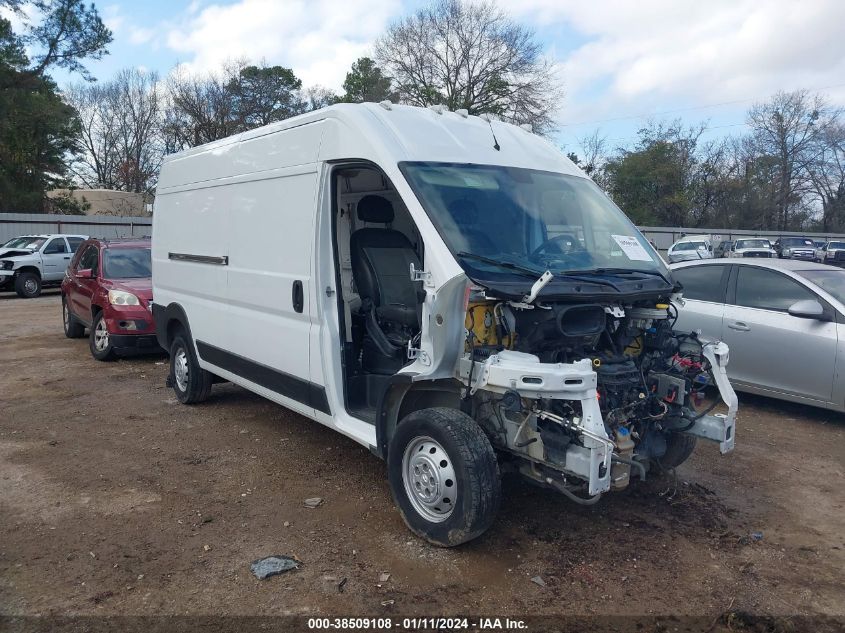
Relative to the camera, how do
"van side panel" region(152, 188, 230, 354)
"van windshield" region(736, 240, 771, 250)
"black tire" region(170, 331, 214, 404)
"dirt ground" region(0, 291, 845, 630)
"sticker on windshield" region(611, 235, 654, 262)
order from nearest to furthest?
"dirt ground" region(0, 291, 845, 630)
"sticker on windshield" region(611, 235, 654, 262)
"van side panel" region(152, 188, 230, 354)
"black tire" region(170, 331, 214, 404)
"van windshield" region(736, 240, 771, 250)

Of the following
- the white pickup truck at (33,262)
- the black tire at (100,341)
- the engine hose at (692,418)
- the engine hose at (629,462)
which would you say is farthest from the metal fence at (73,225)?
the engine hose at (629,462)

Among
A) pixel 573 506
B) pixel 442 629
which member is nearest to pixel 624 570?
pixel 573 506

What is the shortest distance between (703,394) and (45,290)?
22340 millimetres

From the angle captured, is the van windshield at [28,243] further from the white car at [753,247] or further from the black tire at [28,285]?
the white car at [753,247]

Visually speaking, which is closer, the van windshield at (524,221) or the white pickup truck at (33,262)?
the van windshield at (524,221)

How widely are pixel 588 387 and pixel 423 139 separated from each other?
6.64 feet

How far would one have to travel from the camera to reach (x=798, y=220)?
54156 mm

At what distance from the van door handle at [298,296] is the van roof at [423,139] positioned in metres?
0.92

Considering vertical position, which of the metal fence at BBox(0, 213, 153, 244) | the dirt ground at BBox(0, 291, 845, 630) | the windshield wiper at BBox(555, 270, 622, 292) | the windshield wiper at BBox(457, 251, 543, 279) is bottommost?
the dirt ground at BBox(0, 291, 845, 630)

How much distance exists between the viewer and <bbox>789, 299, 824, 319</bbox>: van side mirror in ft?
21.7

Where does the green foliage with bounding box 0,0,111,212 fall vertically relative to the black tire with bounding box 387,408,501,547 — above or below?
above

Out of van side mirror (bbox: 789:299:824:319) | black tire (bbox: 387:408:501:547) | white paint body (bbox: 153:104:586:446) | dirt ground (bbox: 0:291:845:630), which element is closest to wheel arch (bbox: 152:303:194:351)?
white paint body (bbox: 153:104:586:446)

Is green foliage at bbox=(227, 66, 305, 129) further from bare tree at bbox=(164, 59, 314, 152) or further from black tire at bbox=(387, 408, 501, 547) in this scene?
black tire at bbox=(387, 408, 501, 547)

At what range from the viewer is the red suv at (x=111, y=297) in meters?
9.30
